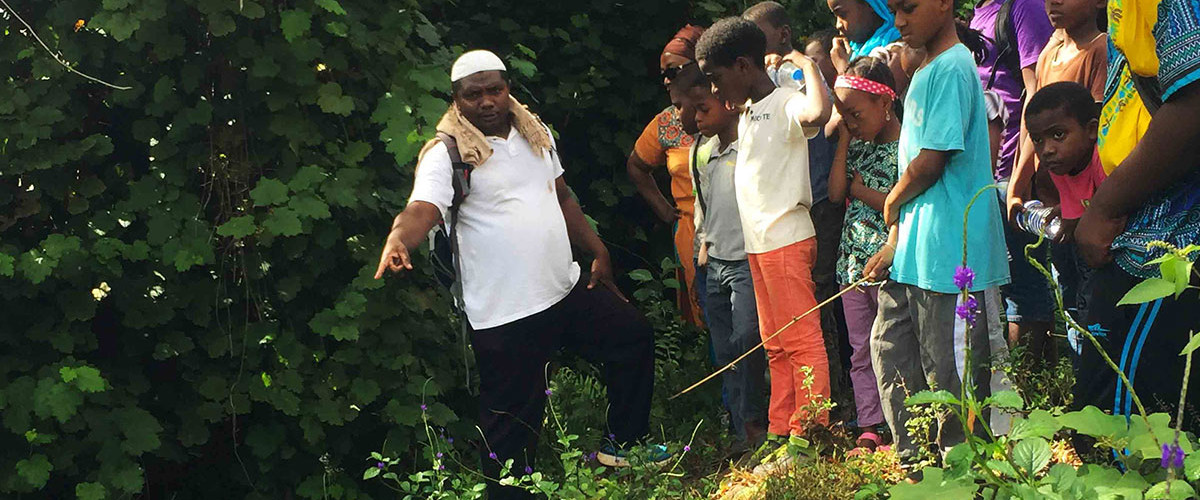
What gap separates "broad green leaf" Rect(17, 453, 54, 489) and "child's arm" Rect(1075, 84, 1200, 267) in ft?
11.0

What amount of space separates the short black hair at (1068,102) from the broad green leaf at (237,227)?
8.69 ft

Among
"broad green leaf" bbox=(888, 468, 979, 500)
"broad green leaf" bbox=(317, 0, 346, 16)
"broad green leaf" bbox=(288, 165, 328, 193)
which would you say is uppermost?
"broad green leaf" bbox=(317, 0, 346, 16)

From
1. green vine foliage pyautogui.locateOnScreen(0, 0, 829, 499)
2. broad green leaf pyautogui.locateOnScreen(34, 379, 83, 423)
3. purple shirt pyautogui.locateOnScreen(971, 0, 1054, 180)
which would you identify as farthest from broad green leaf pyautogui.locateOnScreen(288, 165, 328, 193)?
purple shirt pyautogui.locateOnScreen(971, 0, 1054, 180)

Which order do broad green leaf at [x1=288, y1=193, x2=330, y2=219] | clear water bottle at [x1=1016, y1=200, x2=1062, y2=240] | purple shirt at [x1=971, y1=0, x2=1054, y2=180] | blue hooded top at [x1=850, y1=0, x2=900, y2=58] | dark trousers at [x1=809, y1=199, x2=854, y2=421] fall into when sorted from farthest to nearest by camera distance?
blue hooded top at [x1=850, y1=0, x2=900, y2=58]
purple shirt at [x1=971, y1=0, x2=1054, y2=180]
dark trousers at [x1=809, y1=199, x2=854, y2=421]
broad green leaf at [x1=288, y1=193, x2=330, y2=219]
clear water bottle at [x1=1016, y1=200, x2=1062, y2=240]

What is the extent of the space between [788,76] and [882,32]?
0.62 meters

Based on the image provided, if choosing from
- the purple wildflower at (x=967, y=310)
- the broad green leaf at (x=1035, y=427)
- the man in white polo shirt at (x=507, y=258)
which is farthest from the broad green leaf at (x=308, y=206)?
the broad green leaf at (x=1035, y=427)

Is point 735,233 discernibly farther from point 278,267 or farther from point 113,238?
point 113,238

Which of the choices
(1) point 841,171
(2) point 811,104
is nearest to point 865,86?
(2) point 811,104

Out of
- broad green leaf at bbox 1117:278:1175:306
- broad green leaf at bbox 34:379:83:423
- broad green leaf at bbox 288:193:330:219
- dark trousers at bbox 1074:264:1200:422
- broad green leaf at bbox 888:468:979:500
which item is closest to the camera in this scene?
broad green leaf at bbox 1117:278:1175:306

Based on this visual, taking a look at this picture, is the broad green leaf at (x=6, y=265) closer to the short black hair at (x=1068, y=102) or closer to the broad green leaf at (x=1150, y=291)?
the short black hair at (x=1068, y=102)

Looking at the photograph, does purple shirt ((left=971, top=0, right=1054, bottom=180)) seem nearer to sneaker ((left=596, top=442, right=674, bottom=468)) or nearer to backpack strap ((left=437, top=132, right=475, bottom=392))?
sneaker ((left=596, top=442, right=674, bottom=468))

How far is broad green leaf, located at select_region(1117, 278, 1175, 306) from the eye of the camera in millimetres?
2182

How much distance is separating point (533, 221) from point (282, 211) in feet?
2.95

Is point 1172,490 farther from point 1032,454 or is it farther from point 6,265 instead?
point 6,265
